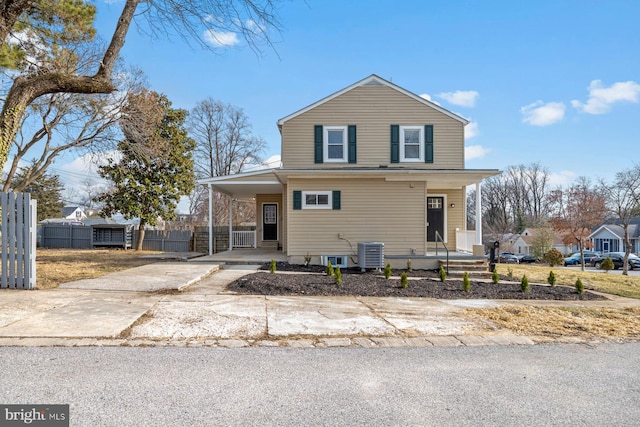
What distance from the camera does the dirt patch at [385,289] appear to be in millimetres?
8169

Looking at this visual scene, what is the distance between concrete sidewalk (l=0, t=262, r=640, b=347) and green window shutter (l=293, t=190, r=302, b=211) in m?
5.29

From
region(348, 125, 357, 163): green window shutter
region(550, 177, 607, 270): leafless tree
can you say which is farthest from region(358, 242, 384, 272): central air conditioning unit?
region(550, 177, 607, 270): leafless tree

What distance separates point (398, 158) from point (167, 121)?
12.8 meters

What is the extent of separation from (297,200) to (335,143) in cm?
302

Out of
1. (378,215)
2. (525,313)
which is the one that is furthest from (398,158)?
(525,313)

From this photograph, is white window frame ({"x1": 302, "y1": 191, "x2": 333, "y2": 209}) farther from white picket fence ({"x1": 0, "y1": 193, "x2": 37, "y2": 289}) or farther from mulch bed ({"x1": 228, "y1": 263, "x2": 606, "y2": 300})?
white picket fence ({"x1": 0, "y1": 193, "x2": 37, "y2": 289})

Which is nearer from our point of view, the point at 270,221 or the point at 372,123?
the point at 372,123

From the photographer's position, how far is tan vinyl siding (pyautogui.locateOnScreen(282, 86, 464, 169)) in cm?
1438

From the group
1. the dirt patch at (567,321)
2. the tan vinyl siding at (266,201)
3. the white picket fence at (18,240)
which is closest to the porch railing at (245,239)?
the tan vinyl siding at (266,201)

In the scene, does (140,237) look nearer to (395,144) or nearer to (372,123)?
(372,123)

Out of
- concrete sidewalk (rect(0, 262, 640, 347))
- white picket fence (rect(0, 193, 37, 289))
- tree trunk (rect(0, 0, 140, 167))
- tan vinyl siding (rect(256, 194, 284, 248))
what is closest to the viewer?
concrete sidewalk (rect(0, 262, 640, 347))

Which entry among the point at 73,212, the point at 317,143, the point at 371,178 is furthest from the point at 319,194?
the point at 73,212

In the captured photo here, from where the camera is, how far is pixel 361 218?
13.0m

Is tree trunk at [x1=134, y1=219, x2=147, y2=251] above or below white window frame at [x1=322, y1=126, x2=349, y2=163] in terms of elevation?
below
